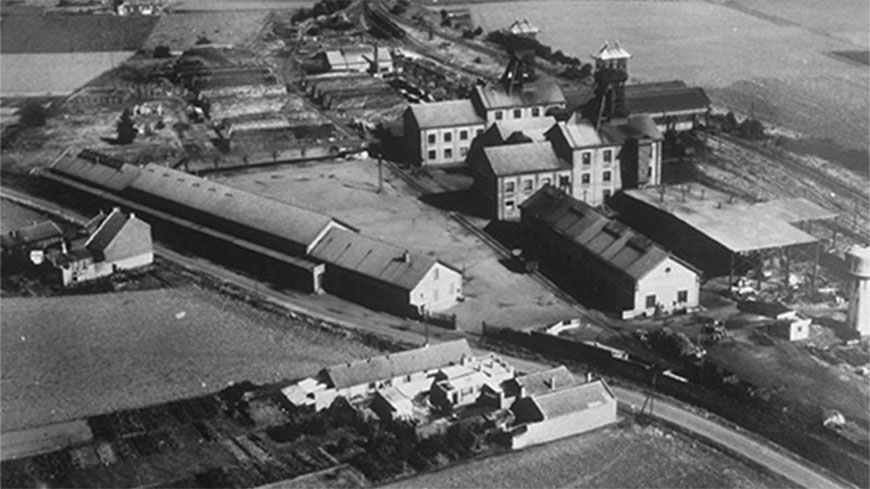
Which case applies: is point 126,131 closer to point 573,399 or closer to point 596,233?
point 596,233

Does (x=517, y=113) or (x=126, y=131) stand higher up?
(x=517, y=113)

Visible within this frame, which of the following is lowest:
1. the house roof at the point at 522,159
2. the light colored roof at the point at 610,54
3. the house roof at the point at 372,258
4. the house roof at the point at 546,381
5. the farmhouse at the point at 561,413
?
the farmhouse at the point at 561,413

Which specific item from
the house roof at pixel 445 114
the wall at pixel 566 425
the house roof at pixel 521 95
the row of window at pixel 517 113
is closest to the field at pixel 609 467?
the wall at pixel 566 425

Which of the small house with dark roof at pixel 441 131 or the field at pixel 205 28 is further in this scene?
the field at pixel 205 28

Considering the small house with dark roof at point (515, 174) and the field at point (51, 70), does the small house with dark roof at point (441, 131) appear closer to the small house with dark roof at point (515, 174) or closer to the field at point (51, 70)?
the small house with dark roof at point (515, 174)

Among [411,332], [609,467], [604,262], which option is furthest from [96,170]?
[609,467]

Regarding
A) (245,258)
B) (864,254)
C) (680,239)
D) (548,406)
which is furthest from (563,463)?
(245,258)

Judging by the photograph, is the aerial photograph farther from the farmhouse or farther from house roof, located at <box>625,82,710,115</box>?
house roof, located at <box>625,82,710,115</box>
